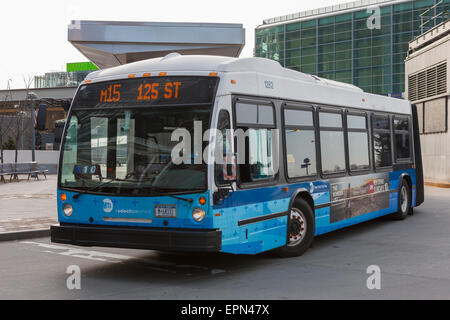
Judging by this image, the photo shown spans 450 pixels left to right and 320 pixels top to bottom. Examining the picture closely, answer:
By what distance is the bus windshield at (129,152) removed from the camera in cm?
736

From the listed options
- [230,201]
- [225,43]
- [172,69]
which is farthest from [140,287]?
→ [225,43]

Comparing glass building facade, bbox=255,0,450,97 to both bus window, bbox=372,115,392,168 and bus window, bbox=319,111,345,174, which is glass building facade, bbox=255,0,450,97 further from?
bus window, bbox=319,111,345,174

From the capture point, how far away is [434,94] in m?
28.0

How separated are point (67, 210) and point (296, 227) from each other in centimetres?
335

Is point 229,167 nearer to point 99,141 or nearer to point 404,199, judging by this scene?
point 99,141

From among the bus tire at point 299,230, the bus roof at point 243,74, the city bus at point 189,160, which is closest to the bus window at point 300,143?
the city bus at point 189,160

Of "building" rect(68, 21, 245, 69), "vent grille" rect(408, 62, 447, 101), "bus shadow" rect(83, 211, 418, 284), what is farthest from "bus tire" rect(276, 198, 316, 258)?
"vent grille" rect(408, 62, 447, 101)

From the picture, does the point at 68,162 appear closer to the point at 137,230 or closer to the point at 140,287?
the point at 137,230

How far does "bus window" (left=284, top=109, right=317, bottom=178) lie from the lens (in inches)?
355

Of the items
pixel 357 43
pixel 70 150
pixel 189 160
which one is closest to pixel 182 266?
pixel 189 160

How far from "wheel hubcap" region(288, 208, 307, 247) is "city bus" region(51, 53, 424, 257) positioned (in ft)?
0.05

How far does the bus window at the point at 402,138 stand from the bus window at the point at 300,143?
15.1 ft

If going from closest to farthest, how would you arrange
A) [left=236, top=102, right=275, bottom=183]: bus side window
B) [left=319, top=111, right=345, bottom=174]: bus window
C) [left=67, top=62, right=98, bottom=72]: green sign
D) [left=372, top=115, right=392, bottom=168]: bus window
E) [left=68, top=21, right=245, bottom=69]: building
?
[left=236, top=102, right=275, bottom=183]: bus side window < [left=319, top=111, right=345, bottom=174]: bus window < [left=372, top=115, right=392, bottom=168]: bus window < [left=68, top=21, right=245, bottom=69]: building < [left=67, top=62, right=98, bottom=72]: green sign
